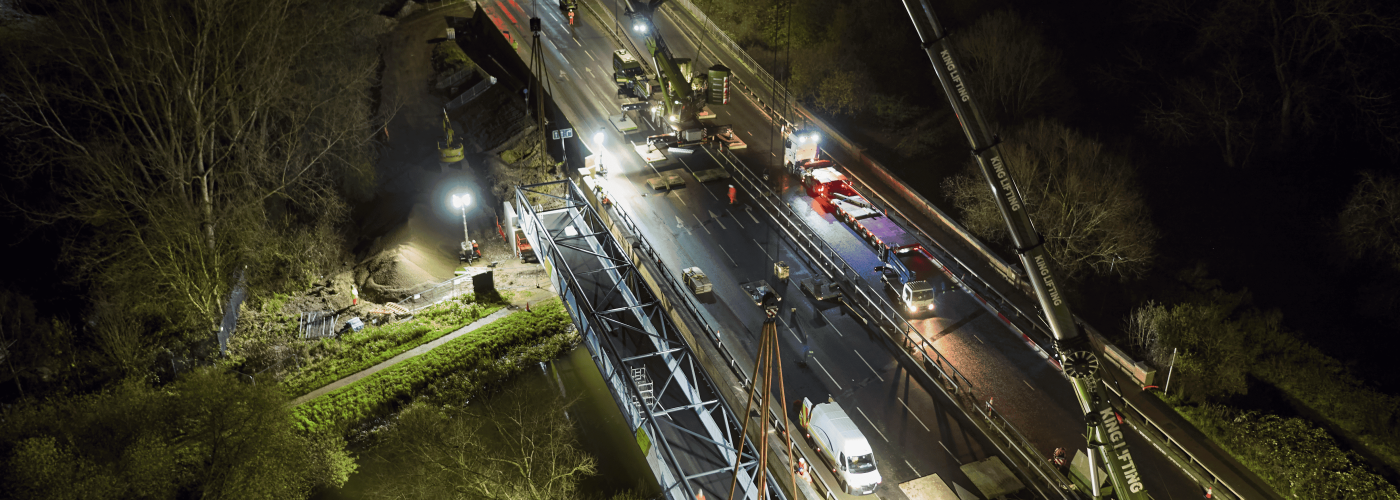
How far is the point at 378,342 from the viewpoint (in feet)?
133

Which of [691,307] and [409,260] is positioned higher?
[409,260]

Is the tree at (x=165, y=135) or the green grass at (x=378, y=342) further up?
the tree at (x=165, y=135)

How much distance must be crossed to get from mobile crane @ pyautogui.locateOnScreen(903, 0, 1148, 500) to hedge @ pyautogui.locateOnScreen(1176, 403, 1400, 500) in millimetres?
12362

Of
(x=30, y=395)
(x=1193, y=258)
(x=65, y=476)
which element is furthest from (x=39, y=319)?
(x=1193, y=258)

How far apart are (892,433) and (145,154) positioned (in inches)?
1437

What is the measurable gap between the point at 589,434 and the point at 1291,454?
28547mm

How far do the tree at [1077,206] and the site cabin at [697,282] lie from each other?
48.8 ft

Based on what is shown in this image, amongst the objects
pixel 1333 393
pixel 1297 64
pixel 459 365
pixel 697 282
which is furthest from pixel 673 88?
pixel 1333 393

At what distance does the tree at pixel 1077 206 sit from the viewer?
40188mm

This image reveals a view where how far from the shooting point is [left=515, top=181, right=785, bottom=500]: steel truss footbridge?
28.8 meters

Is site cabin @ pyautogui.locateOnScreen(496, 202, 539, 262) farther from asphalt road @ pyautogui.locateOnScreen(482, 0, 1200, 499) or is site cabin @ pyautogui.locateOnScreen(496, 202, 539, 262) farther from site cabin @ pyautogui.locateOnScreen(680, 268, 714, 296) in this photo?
A: site cabin @ pyautogui.locateOnScreen(680, 268, 714, 296)

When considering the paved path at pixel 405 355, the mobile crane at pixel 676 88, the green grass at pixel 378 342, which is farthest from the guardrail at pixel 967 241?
the green grass at pixel 378 342

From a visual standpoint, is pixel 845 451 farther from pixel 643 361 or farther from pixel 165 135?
pixel 165 135

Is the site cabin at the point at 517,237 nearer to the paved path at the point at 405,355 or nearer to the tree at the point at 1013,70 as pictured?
the paved path at the point at 405,355
